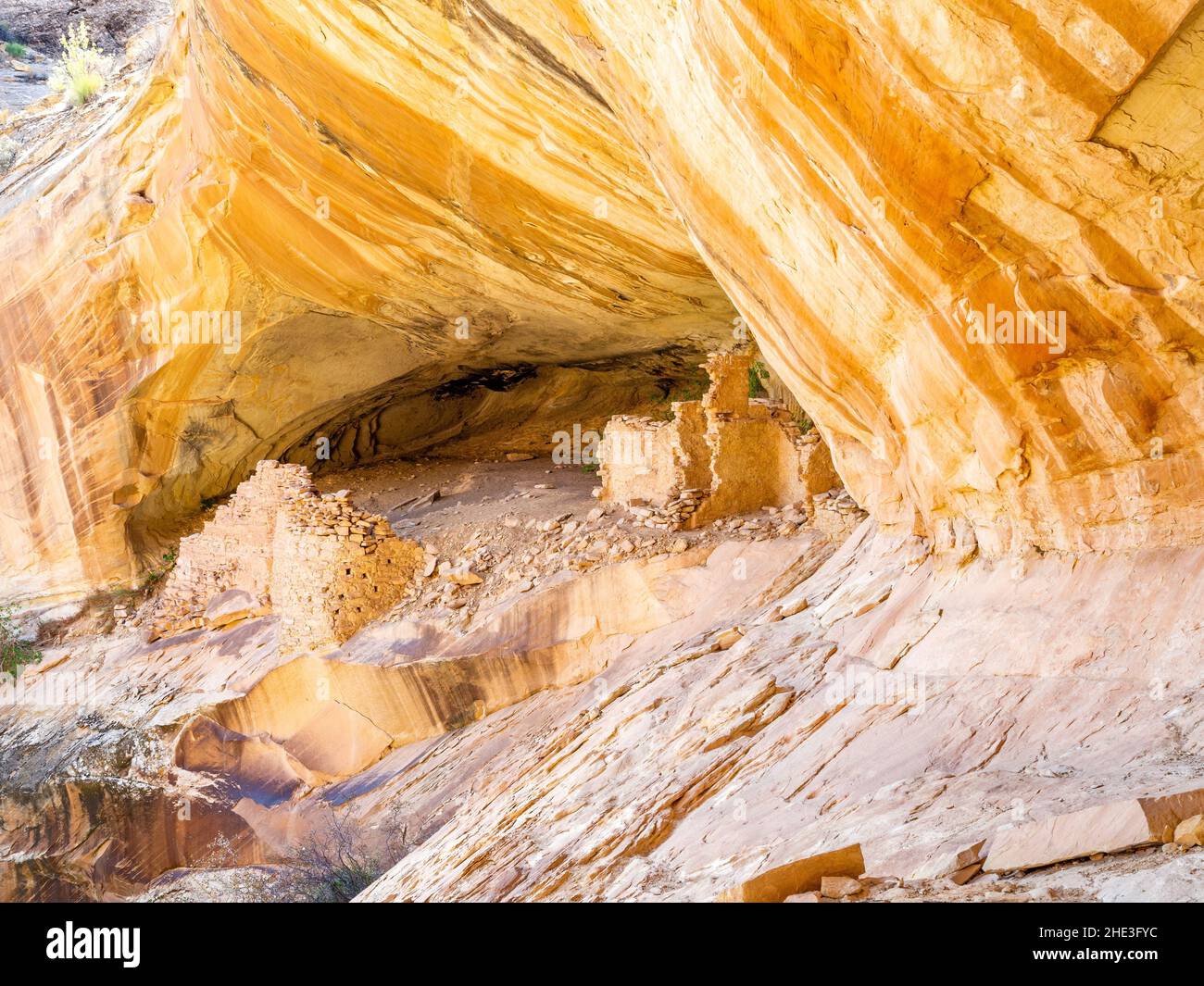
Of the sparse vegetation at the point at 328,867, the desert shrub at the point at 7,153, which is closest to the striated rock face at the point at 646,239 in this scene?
the desert shrub at the point at 7,153

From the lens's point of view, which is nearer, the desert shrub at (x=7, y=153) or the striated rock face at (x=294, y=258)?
the striated rock face at (x=294, y=258)

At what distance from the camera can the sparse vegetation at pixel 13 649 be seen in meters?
14.5

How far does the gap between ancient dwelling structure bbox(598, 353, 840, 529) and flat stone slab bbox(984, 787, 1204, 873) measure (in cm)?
708

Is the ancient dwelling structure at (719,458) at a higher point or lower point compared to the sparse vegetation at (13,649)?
higher

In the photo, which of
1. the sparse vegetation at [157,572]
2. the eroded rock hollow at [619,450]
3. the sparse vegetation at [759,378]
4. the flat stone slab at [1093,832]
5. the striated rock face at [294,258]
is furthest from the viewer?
the sparse vegetation at [157,572]

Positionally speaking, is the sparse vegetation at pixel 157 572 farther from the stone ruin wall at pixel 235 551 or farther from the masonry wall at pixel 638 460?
the masonry wall at pixel 638 460

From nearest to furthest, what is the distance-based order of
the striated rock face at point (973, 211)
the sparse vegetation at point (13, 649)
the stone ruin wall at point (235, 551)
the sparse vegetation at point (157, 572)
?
the striated rock face at point (973, 211) → the stone ruin wall at point (235, 551) → the sparse vegetation at point (13, 649) → the sparse vegetation at point (157, 572)

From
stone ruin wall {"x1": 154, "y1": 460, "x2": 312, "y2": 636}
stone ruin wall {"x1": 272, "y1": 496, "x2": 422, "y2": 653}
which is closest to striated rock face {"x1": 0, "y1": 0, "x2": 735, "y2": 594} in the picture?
stone ruin wall {"x1": 154, "y1": 460, "x2": 312, "y2": 636}

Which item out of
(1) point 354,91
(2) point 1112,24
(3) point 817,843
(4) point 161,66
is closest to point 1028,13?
(2) point 1112,24

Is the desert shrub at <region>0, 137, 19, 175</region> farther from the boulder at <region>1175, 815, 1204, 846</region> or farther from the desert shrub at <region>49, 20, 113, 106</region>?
the boulder at <region>1175, 815, 1204, 846</region>

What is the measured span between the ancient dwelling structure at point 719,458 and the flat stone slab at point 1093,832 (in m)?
7.08

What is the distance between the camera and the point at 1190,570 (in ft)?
15.6

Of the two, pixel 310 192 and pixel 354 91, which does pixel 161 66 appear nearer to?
pixel 310 192

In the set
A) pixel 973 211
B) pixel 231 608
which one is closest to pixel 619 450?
pixel 231 608
